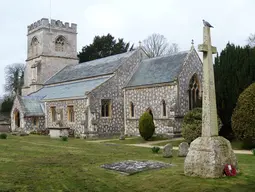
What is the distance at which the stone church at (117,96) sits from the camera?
26578mm

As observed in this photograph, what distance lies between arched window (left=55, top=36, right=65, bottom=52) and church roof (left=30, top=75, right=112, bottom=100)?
246 inches

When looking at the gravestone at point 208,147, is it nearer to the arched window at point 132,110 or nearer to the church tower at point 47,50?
the arched window at point 132,110

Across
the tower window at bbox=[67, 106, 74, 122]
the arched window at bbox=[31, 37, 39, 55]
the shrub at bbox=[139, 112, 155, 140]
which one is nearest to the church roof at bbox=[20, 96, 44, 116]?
the tower window at bbox=[67, 106, 74, 122]

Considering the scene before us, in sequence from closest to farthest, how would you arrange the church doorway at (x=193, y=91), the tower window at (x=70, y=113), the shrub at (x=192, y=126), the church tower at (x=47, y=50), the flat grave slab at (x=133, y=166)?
the flat grave slab at (x=133, y=166) < the shrub at (x=192, y=126) < the church doorway at (x=193, y=91) < the tower window at (x=70, y=113) < the church tower at (x=47, y=50)

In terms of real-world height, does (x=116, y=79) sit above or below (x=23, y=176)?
above

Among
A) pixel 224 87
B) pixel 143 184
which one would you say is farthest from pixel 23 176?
pixel 224 87

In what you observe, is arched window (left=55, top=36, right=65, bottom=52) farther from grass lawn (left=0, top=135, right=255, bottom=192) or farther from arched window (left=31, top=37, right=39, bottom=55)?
grass lawn (left=0, top=135, right=255, bottom=192)

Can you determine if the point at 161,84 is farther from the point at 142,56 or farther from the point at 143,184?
the point at 143,184

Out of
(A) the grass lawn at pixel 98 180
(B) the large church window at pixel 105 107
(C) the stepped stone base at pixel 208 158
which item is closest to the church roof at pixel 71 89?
(B) the large church window at pixel 105 107

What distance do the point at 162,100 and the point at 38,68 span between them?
67.4 ft

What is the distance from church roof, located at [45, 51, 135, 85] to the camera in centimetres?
3219

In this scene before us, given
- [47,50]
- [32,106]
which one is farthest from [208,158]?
[47,50]

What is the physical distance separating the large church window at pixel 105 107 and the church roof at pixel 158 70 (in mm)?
2506

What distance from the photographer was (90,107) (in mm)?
28609
